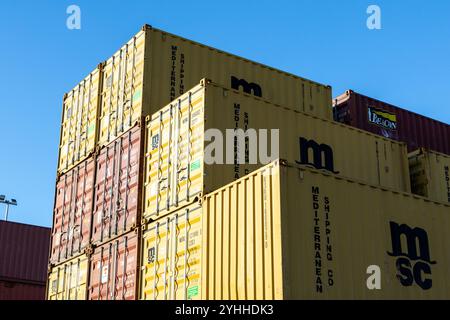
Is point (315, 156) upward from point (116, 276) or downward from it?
upward

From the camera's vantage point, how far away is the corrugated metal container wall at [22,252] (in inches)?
1073

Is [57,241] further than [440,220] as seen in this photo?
Yes

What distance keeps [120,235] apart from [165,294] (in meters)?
2.53

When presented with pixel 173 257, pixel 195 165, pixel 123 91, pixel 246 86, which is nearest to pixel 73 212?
pixel 123 91

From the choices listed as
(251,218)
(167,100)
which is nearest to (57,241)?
(167,100)

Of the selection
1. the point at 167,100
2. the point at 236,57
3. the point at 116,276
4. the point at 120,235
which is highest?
the point at 236,57

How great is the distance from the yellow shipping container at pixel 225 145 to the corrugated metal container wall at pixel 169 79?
1.14m

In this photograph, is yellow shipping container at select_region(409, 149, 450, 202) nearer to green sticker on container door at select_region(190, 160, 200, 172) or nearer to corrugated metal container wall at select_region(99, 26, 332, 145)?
corrugated metal container wall at select_region(99, 26, 332, 145)

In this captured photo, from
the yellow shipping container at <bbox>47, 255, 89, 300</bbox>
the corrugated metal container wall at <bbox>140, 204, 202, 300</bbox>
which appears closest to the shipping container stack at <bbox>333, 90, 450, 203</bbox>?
the corrugated metal container wall at <bbox>140, 204, 202, 300</bbox>

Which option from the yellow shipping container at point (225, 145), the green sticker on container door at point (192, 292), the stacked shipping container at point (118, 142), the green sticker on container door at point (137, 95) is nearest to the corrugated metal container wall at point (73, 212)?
the stacked shipping container at point (118, 142)

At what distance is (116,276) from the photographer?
14.9m

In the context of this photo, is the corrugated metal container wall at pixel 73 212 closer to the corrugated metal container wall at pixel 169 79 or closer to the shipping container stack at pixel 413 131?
the corrugated metal container wall at pixel 169 79
